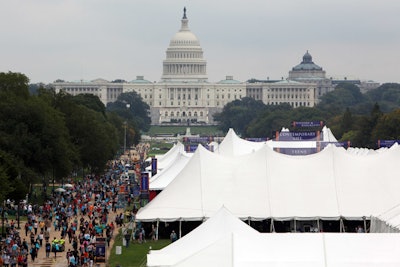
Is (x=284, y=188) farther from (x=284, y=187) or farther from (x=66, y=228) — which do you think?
(x=66, y=228)

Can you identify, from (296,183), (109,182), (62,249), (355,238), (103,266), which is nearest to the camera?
(355,238)

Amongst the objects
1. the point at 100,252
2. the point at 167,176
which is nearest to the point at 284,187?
the point at 100,252

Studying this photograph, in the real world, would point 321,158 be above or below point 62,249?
→ above

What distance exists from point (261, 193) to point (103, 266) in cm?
984

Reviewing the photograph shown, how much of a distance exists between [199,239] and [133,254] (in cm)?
1310

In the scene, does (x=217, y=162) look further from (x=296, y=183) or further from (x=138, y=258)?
(x=138, y=258)

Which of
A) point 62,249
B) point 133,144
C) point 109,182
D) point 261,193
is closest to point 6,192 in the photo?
point 62,249

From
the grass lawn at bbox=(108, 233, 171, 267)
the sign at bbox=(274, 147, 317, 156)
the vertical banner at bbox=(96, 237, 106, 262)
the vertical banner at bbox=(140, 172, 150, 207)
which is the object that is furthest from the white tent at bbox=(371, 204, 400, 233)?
the sign at bbox=(274, 147, 317, 156)

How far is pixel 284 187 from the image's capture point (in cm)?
5812

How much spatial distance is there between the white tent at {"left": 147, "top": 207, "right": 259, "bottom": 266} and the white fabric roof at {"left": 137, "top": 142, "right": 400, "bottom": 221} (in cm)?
1328

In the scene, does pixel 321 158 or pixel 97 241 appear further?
pixel 321 158

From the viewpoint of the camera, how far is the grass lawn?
166ft

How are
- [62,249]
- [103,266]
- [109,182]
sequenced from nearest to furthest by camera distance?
1. [103,266]
2. [62,249]
3. [109,182]

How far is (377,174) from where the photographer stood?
59188 mm
